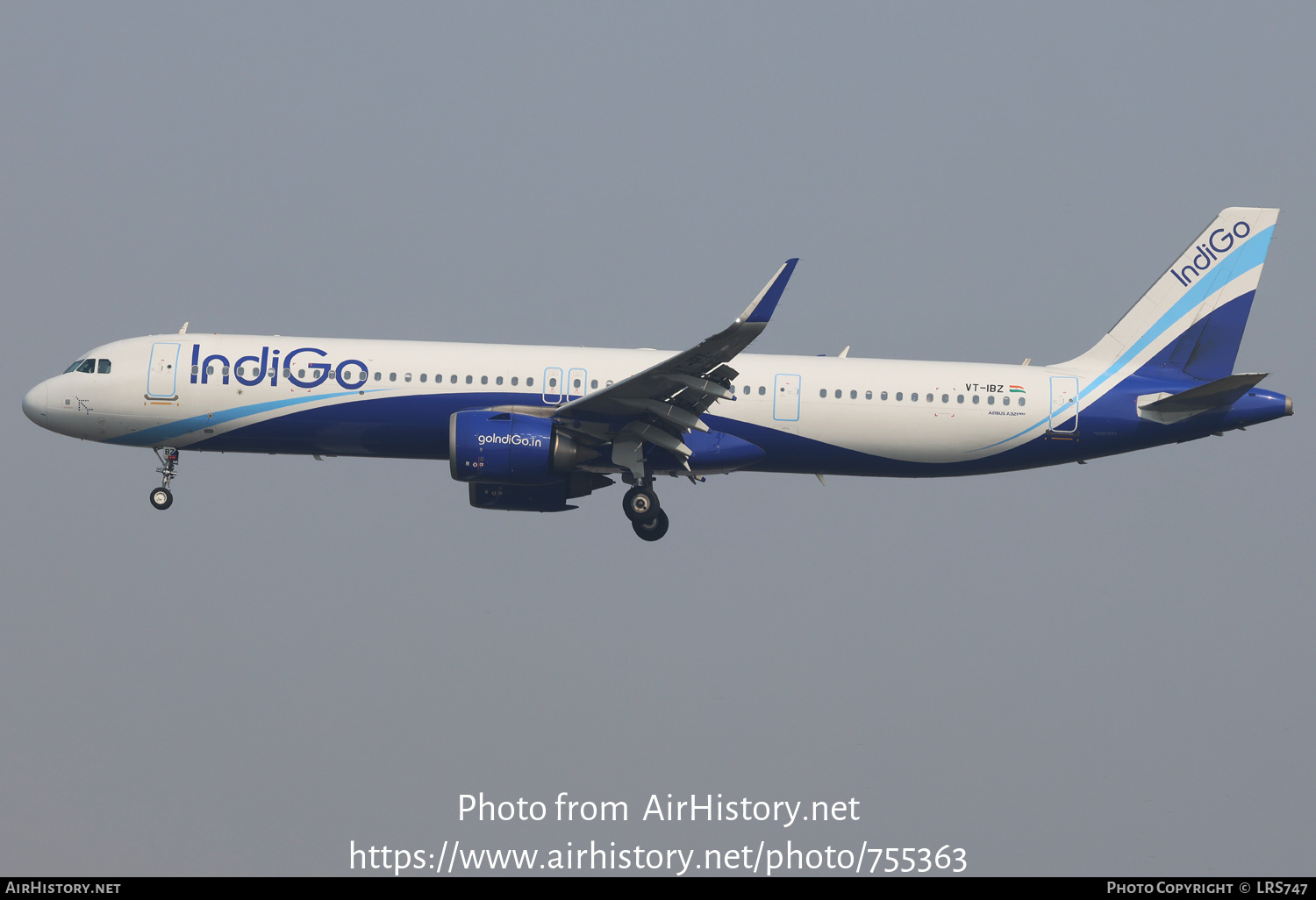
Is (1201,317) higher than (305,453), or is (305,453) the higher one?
A: (1201,317)

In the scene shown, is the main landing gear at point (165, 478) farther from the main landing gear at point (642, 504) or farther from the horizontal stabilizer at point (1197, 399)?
the horizontal stabilizer at point (1197, 399)

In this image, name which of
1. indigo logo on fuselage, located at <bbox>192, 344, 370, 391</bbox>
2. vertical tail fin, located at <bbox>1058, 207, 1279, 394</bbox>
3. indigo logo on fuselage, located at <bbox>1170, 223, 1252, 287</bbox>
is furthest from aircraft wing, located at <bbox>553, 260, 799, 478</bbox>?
indigo logo on fuselage, located at <bbox>1170, 223, 1252, 287</bbox>

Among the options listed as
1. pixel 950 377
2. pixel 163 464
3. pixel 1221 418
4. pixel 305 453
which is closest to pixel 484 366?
pixel 305 453

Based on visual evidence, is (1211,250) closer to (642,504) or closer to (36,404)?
(642,504)

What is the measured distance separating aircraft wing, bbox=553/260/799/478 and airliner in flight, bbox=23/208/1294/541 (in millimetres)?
73

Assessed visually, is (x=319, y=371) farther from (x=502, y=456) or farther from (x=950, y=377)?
(x=950, y=377)

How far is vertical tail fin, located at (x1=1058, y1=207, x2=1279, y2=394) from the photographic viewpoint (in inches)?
1407

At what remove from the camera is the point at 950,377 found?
3469cm

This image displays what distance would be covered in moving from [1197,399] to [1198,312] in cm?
335

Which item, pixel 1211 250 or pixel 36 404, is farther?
pixel 1211 250

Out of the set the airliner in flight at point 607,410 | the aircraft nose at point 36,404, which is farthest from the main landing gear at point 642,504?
the aircraft nose at point 36,404

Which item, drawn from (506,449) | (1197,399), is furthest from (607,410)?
(1197,399)

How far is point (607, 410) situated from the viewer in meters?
32.3

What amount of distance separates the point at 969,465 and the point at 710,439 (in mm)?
6634
